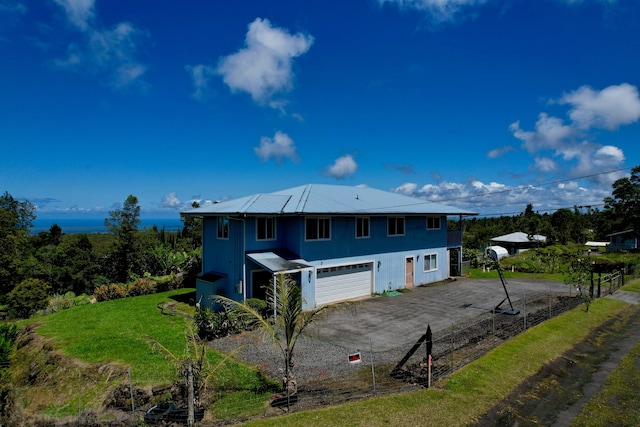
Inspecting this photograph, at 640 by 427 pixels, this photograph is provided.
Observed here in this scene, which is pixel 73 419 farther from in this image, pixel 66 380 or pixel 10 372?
pixel 10 372

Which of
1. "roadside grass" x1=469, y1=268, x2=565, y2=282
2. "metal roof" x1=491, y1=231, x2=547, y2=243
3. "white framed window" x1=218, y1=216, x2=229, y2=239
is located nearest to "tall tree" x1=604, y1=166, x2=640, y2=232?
"metal roof" x1=491, y1=231, x2=547, y2=243

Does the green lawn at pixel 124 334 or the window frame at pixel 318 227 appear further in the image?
the window frame at pixel 318 227

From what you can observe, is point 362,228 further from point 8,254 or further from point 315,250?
point 8,254

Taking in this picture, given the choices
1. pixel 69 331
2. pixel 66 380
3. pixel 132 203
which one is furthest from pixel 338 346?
pixel 132 203

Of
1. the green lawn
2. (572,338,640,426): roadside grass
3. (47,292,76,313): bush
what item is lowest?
(47,292,76,313): bush

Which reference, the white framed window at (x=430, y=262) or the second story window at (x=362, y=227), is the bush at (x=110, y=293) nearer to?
the second story window at (x=362, y=227)

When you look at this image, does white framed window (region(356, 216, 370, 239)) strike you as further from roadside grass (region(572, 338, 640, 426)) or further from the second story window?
roadside grass (region(572, 338, 640, 426))

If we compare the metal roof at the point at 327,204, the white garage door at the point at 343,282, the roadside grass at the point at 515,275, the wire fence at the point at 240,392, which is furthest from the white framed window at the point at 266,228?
the roadside grass at the point at 515,275
